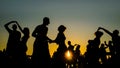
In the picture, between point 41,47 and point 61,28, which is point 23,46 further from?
point 41,47

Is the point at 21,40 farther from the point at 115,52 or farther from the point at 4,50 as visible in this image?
the point at 115,52

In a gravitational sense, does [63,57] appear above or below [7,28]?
below

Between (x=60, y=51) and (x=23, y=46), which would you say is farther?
(x=23, y=46)

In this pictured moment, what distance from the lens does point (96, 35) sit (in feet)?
39.9

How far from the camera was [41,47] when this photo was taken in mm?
10188

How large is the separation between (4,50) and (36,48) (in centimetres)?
395

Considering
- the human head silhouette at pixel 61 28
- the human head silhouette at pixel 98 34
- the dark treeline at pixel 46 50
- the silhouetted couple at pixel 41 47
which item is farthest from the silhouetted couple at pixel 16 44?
the human head silhouette at pixel 98 34

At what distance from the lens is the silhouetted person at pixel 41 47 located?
1015 cm

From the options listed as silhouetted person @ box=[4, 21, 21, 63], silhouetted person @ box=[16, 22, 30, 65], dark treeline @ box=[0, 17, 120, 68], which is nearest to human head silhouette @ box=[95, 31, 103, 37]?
dark treeline @ box=[0, 17, 120, 68]

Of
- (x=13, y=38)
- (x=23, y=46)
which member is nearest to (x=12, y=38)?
(x=13, y=38)

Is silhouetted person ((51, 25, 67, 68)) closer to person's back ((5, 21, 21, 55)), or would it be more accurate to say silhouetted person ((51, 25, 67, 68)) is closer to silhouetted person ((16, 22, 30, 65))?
silhouetted person ((16, 22, 30, 65))

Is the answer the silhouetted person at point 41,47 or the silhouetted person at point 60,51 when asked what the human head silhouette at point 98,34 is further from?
the silhouetted person at point 41,47

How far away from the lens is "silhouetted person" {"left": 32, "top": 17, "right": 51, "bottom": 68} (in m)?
10.1

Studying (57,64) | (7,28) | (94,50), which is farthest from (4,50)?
(94,50)
